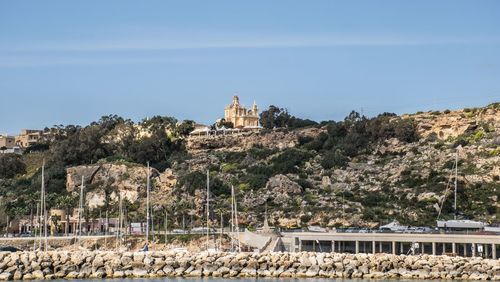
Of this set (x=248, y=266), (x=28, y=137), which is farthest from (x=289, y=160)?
(x=28, y=137)

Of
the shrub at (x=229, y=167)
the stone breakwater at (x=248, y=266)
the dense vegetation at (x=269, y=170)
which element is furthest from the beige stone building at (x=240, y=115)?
the stone breakwater at (x=248, y=266)

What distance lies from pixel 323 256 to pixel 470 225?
18919 mm

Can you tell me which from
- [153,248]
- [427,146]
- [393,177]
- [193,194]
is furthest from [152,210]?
[427,146]

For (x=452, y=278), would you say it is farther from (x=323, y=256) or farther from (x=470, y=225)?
(x=470, y=225)

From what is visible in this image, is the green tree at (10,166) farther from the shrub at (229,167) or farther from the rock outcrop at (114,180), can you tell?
Result: the shrub at (229,167)

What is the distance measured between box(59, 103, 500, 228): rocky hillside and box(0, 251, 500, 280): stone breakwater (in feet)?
95.5

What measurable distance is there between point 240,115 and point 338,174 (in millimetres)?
43441

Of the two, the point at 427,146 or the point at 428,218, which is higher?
the point at 427,146

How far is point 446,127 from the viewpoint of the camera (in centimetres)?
13000

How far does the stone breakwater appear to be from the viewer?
6925cm

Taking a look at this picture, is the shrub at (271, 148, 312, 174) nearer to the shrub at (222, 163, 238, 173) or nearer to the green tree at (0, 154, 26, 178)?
the shrub at (222, 163, 238, 173)

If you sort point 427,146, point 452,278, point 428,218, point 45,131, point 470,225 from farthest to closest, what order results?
point 45,131 < point 427,146 < point 428,218 < point 470,225 < point 452,278

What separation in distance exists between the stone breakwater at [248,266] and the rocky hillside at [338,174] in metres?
29.1

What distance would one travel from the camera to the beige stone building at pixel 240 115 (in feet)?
525
